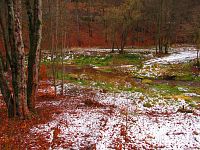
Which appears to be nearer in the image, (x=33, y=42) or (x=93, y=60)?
(x=33, y=42)

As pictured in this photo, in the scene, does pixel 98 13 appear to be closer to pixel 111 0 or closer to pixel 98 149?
pixel 111 0

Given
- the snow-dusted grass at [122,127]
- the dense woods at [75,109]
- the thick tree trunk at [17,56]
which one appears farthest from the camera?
the thick tree trunk at [17,56]

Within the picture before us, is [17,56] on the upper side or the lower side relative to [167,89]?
upper

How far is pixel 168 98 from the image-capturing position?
2223 cm

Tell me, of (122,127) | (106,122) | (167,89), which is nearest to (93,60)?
(167,89)

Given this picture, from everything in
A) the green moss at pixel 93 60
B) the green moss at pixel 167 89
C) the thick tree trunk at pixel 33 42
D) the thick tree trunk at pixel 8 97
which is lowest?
the green moss at pixel 167 89

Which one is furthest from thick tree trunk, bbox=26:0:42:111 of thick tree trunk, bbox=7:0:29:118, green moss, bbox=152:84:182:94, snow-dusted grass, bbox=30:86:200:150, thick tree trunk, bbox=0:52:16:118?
green moss, bbox=152:84:182:94

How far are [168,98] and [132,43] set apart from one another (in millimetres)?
47306

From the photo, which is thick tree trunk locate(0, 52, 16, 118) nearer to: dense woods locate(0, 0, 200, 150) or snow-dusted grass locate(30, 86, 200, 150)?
dense woods locate(0, 0, 200, 150)

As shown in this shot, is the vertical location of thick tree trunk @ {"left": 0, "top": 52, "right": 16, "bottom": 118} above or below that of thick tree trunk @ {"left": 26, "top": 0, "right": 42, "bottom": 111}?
below

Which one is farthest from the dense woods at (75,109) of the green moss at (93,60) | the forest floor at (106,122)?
the green moss at (93,60)

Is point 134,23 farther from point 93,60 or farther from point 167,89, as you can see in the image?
point 167,89

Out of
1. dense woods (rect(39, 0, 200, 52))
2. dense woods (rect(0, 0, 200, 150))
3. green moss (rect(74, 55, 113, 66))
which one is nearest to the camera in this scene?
dense woods (rect(0, 0, 200, 150))

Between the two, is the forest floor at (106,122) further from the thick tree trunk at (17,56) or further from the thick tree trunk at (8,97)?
the thick tree trunk at (17,56)
